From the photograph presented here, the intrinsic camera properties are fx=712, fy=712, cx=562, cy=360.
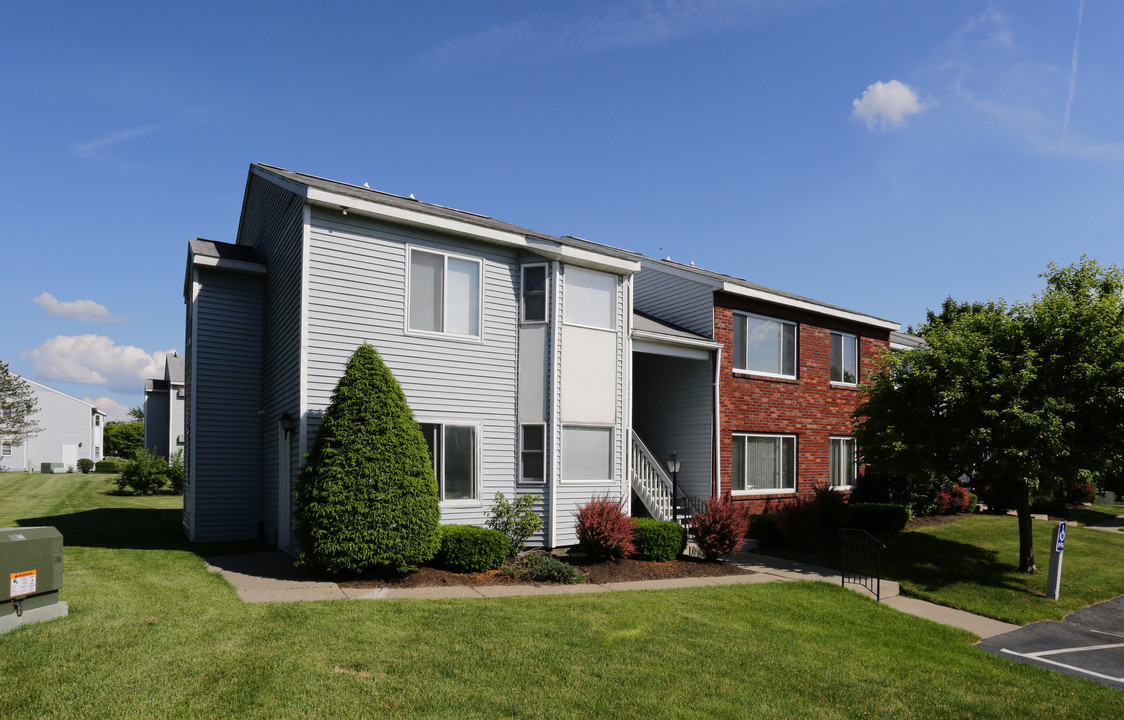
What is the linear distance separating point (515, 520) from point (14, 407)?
5056 centimetres

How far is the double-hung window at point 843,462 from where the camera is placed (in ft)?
67.6

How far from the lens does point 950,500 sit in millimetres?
21172

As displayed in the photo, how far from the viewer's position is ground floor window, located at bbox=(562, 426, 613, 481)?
14180 mm

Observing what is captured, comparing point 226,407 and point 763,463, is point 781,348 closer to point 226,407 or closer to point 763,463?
point 763,463

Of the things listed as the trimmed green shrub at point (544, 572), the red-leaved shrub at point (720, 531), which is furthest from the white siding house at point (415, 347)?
the red-leaved shrub at point (720, 531)

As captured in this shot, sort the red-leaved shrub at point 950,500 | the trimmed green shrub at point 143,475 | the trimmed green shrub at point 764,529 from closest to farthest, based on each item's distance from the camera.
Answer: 1. the trimmed green shrub at point 764,529
2. the red-leaved shrub at point 950,500
3. the trimmed green shrub at point 143,475

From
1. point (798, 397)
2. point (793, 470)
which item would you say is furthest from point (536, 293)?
point (793, 470)

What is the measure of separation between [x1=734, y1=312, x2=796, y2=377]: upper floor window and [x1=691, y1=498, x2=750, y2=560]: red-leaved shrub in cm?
533

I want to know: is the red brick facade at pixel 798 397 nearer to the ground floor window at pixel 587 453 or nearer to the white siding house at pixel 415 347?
the white siding house at pixel 415 347

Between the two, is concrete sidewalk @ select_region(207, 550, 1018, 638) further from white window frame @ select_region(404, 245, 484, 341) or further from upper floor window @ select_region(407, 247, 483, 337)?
upper floor window @ select_region(407, 247, 483, 337)

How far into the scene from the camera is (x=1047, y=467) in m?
12.9

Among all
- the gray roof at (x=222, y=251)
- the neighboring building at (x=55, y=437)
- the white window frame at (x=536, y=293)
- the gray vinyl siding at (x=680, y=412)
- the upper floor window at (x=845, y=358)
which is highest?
the gray roof at (x=222, y=251)

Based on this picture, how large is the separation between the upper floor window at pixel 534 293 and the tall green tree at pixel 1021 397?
7285 mm

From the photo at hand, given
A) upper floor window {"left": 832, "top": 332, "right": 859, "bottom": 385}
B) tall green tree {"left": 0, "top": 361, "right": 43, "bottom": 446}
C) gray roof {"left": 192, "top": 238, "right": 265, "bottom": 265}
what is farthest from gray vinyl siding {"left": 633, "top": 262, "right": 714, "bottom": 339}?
tall green tree {"left": 0, "top": 361, "right": 43, "bottom": 446}
